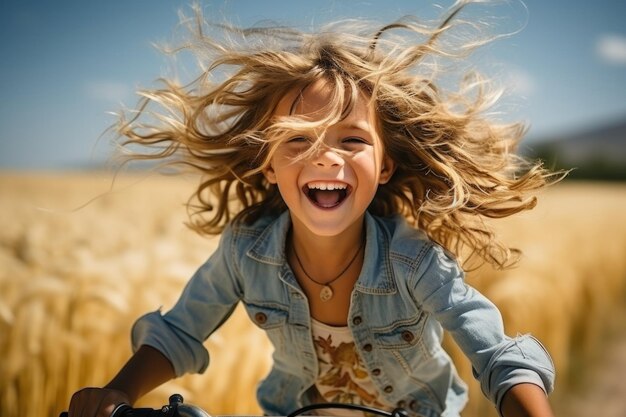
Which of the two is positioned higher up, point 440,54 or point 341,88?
point 440,54

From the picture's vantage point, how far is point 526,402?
128 cm

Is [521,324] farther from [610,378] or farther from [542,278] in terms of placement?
[610,378]

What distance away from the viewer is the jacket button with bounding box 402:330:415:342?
5.72 feet

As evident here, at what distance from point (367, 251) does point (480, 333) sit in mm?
427

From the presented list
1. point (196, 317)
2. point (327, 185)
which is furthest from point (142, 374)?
point (327, 185)

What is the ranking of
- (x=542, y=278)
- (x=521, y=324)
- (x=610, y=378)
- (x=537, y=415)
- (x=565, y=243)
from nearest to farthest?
1. (x=537, y=415)
2. (x=521, y=324)
3. (x=542, y=278)
4. (x=610, y=378)
5. (x=565, y=243)

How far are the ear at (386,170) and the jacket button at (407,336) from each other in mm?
409

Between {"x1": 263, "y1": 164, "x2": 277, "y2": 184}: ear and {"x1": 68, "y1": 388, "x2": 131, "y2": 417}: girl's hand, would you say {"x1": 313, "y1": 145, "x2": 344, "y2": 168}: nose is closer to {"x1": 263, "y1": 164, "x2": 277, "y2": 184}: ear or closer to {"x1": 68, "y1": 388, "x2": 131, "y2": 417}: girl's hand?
{"x1": 263, "y1": 164, "x2": 277, "y2": 184}: ear

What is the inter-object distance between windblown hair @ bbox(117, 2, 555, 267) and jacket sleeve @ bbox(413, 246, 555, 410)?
0.66ft

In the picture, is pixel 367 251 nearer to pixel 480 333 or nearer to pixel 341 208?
pixel 341 208

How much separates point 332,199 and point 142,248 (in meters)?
2.00

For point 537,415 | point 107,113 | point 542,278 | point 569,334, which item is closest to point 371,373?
point 537,415

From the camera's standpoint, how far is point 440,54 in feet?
5.81

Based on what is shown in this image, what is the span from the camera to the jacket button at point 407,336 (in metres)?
1.74
